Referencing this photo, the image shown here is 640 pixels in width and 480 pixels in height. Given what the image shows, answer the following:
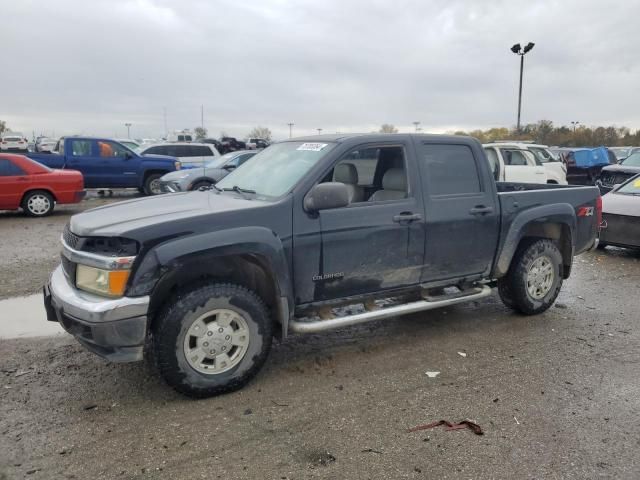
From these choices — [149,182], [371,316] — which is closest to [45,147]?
[149,182]

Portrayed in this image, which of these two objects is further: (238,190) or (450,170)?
(450,170)

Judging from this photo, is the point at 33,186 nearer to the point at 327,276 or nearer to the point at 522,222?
the point at 327,276

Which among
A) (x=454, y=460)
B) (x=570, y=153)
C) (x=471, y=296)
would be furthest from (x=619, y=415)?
(x=570, y=153)

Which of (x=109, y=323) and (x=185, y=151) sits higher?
(x=185, y=151)

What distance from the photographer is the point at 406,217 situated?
14.3ft

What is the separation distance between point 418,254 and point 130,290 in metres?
2.40

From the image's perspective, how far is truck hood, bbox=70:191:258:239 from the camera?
347 centimetres

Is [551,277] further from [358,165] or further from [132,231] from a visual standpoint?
[132,231]

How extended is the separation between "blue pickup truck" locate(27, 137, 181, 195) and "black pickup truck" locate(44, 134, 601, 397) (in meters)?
11.9

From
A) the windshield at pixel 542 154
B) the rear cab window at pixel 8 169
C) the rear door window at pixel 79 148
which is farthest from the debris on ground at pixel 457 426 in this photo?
the rear door window at pixel 79 148

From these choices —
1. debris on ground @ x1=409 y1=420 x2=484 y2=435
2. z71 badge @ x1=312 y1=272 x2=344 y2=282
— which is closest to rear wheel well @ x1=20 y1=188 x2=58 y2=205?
z71 badge @ x1=312 y1=272 x2=344 y2=282

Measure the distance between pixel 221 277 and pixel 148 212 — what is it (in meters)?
0.73

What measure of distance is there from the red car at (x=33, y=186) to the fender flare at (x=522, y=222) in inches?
426

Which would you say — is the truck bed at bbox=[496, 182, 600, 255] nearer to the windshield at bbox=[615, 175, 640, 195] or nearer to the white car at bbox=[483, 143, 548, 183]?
the windshield at bbox=[615, 175, 640, 195]
